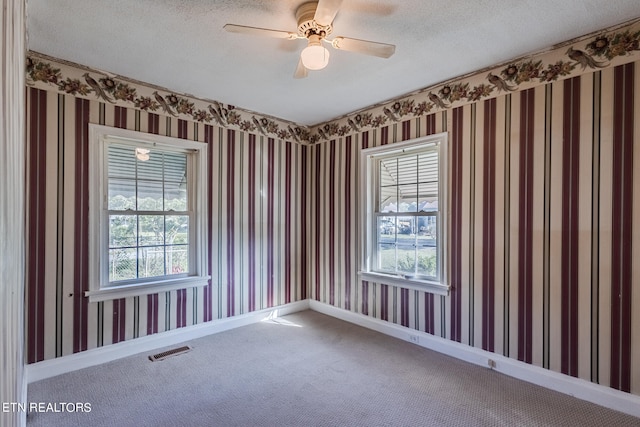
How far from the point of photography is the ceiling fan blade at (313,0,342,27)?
165 centimetres

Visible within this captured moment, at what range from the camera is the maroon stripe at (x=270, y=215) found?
414 centimetres

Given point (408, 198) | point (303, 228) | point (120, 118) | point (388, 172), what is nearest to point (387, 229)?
point (408, 198)

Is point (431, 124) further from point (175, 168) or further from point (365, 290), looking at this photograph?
point (175, 168)

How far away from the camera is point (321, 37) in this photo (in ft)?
6.70

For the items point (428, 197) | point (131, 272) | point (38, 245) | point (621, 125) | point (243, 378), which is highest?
point (621, 125)

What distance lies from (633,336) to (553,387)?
2.12 feet

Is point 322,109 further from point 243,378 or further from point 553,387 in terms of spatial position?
point 553,387

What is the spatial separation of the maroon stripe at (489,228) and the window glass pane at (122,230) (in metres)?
3.22

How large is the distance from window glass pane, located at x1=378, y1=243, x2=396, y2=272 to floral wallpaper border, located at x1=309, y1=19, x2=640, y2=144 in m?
1.37

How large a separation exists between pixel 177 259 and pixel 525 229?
3257 millimetres

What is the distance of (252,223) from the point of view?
3.97m

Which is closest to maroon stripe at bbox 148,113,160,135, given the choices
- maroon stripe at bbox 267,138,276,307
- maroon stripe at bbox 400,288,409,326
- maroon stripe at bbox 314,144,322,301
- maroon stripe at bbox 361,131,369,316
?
maroon stripe at bbox 267,138,276,307

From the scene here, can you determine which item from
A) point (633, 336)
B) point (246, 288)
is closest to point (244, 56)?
point (246, 288)

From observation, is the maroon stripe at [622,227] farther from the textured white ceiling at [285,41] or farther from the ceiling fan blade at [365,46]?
the ceiling fan blade at [365,46]
